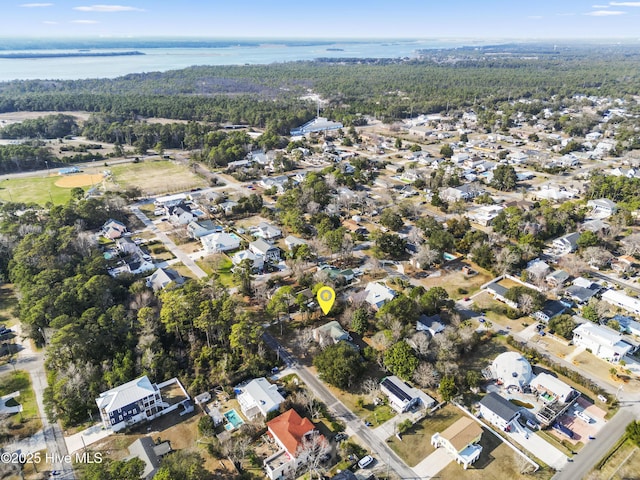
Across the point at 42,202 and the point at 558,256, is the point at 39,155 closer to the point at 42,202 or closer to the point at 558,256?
the point at 42,202

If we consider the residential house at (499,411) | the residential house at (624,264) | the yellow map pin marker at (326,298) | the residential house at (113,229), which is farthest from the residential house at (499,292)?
the residential house at (113,229)

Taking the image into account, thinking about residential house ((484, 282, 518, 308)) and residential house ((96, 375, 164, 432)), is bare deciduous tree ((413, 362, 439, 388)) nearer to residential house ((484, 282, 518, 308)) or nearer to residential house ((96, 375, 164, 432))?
residential house ((484, 282, 518, 308))

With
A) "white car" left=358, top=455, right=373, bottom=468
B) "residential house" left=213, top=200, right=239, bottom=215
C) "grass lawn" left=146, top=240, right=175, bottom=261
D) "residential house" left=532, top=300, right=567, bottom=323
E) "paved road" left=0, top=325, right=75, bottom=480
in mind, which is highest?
"residential house" left=213, top=200, right=239, bottom=215

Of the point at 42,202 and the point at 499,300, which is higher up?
the point at 42,202

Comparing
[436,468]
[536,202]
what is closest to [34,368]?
[436,468]

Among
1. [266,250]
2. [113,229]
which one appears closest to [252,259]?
[266,250]

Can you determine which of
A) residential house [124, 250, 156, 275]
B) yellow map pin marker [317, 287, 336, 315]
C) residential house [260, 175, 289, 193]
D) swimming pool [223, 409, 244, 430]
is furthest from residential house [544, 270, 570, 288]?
residential house [124, 250, 156, 275]

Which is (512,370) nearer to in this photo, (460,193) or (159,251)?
(460,193)
